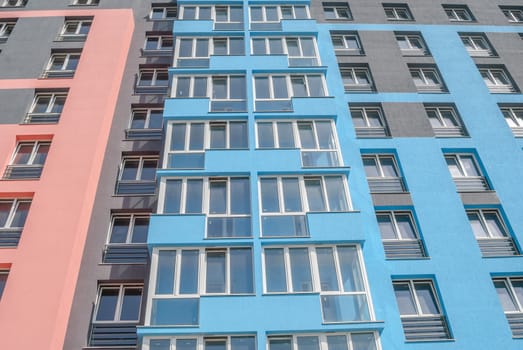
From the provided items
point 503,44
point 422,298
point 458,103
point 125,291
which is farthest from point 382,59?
point 125,291

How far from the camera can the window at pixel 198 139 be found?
57.2 ft

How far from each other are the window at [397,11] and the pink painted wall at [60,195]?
1426 centimetres

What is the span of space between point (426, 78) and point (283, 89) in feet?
25.3

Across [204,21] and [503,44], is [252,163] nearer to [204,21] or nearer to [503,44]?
[204,21]

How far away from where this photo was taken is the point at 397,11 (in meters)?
26.7

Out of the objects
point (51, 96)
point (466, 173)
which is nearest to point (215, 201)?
point (51, 96)

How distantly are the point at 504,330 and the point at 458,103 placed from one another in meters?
10.6

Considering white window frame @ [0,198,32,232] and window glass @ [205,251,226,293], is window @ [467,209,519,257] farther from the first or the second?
white window frame @ [0,198,32,232]

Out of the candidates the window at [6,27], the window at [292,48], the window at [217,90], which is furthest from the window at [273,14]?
the window at [6,27]

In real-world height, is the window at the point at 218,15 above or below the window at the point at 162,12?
below

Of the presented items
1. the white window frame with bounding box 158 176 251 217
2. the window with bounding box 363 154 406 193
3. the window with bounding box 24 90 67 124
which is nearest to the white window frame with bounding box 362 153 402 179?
the window with bounding box 363 154 406 193

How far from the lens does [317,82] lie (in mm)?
20719

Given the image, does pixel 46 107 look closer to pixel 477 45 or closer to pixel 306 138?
pixel 306 138

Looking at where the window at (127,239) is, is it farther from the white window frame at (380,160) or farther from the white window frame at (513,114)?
the white window frame at (513,114)
